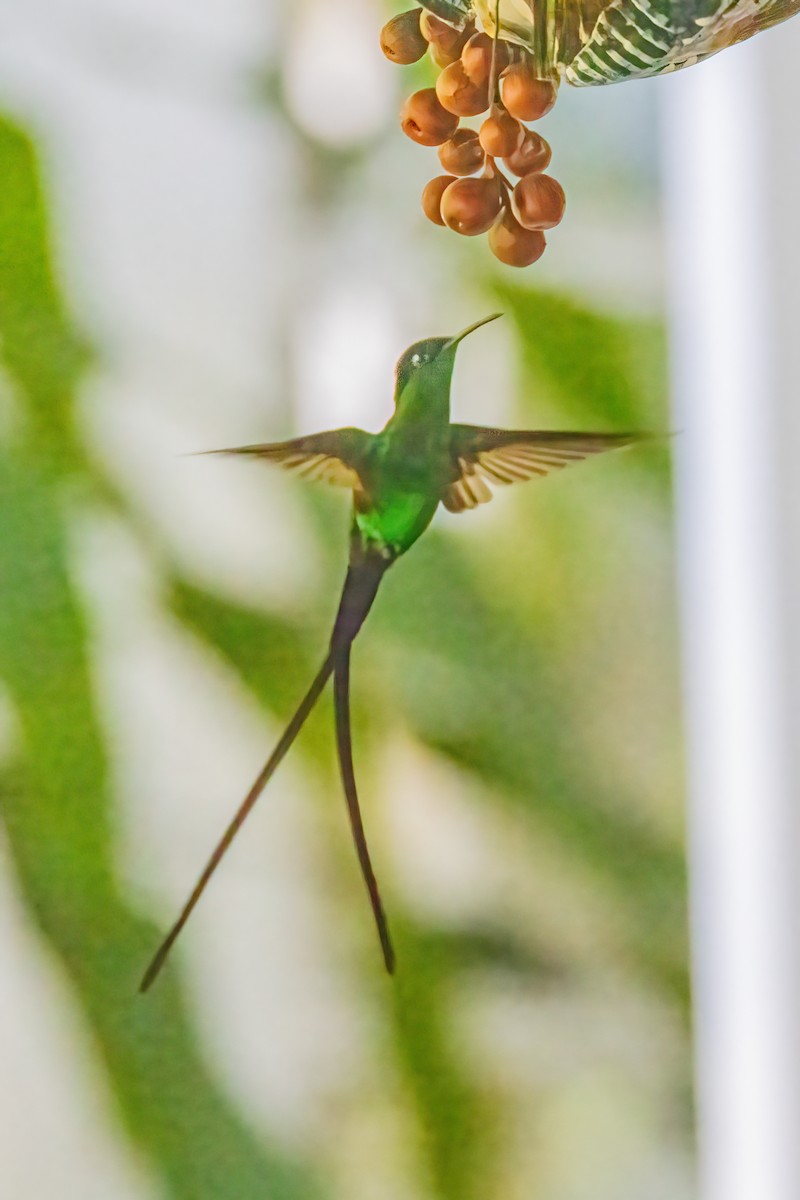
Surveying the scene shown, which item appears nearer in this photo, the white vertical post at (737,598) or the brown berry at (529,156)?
the brown berry at (529,156)

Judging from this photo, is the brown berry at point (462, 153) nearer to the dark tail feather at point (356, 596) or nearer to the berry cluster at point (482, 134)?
the berry cluster at point (482, 134)

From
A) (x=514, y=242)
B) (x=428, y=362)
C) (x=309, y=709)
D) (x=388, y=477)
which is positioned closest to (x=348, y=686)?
(x=309, y=709)

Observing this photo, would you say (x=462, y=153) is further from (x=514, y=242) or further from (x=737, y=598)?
(x=737, y=598)

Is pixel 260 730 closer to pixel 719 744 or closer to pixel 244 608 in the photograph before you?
pixel 244 608

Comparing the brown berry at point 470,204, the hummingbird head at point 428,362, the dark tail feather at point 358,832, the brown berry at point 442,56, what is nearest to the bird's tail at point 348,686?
the dark tail feather at point 358,832

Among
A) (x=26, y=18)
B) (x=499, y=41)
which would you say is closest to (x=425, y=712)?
(x=499, y=41)

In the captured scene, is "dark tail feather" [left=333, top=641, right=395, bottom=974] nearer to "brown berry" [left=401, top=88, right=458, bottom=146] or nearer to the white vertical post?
the white vertical post

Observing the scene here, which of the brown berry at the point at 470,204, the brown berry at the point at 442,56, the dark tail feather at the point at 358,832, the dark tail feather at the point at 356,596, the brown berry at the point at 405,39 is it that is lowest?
the dark tail feather at the point at 358,832
